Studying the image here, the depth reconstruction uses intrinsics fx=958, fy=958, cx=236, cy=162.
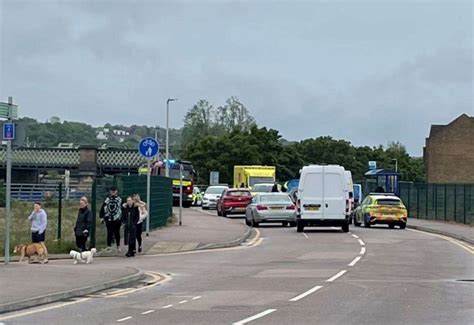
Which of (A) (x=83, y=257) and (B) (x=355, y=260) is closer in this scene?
(A) (x=83, y=257)

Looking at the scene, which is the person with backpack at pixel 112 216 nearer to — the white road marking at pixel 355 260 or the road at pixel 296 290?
the road at pixel 296 290

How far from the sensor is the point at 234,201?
1918 inches

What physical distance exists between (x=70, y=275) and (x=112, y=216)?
6.70 metres

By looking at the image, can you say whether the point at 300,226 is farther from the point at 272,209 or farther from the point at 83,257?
the point at 83,257

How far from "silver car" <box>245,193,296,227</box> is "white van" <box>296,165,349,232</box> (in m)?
3.66

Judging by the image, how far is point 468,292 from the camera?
16.2 meters

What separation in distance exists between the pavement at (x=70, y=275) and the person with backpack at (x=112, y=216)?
49 centimetres

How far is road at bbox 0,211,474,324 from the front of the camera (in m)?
13.0

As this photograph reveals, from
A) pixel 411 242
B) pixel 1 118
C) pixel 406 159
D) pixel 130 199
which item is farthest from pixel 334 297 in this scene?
pixel 406 159

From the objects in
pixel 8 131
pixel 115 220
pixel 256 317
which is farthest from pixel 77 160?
pixel 256 317

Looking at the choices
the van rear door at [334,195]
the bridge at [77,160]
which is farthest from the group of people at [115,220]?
the bridge at [77,160]

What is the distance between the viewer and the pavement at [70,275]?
1504 centimetres

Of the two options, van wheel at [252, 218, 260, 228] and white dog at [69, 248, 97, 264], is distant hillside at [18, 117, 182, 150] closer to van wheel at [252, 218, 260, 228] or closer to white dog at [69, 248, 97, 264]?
van wheel at [252, 218, 260, 228]

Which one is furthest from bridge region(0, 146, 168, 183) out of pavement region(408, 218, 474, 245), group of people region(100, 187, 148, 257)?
group of people region(100, 187, 148, 257)
